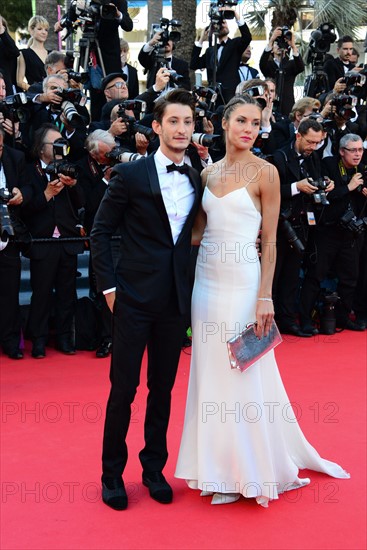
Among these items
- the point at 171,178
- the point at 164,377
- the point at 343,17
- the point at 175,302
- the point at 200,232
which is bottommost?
the point at 164,377

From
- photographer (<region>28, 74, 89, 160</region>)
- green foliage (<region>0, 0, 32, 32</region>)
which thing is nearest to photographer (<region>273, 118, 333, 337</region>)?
photographer (<region>28, 74, 89, 160</region>)

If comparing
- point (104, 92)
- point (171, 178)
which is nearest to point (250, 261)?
point (171, 178)

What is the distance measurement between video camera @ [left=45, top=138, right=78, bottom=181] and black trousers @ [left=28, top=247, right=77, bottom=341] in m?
0.58

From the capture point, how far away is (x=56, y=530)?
11.9 ft

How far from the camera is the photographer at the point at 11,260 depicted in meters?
6.01

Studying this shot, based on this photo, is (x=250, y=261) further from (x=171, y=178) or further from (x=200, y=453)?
(x=200, y=453)

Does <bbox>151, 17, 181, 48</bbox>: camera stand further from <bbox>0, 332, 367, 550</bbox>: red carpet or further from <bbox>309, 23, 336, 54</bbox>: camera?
<bbox>0, 332, 367, 550</bbox>: red carpet

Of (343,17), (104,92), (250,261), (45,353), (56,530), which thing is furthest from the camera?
(343,17)

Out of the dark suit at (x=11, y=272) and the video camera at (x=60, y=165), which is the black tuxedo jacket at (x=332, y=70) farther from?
the dark suit at (x=11, y=272)

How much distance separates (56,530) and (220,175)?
1.71m

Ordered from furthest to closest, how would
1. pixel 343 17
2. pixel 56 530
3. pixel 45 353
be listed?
1. pixel 343 17
2. pixel 45 353
3. pixel 56 530

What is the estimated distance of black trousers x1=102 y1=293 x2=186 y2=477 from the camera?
3.76 meters

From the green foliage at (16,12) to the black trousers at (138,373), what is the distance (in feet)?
49.1

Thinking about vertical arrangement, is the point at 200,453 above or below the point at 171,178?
below
